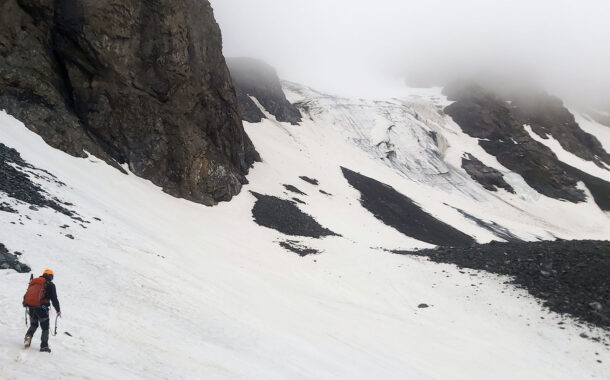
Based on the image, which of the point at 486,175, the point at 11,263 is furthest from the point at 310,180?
the point at 486,175

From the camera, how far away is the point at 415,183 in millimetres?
65500

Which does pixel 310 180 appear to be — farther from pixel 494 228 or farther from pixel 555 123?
pixel 555 123

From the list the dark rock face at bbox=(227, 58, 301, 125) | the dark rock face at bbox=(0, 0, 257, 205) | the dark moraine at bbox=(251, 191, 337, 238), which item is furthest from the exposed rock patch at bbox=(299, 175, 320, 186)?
the dark rock face at bbox=(227, 58, 301, 125)

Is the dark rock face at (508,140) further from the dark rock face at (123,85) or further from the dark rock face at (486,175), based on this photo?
the dark rock face at (123,85)

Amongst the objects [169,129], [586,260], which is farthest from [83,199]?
[586,260]

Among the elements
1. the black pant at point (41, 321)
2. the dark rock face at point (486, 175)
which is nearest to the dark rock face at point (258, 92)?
the dark rock face at point (486, 175)

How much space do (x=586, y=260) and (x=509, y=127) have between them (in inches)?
3356

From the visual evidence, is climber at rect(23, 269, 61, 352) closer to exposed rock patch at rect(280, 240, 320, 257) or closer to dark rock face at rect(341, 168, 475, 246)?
exposed rock patch at rect(280, 240, 320, 257)

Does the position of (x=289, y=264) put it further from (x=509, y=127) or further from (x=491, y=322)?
(x=509, y=127)

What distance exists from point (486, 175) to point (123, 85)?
215 ft

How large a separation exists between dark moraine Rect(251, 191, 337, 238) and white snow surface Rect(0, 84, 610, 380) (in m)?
1.06

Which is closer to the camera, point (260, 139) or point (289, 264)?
point (289, 264)

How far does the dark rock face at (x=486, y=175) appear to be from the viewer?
75375 millimetres

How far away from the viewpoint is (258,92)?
72375 millimetres
